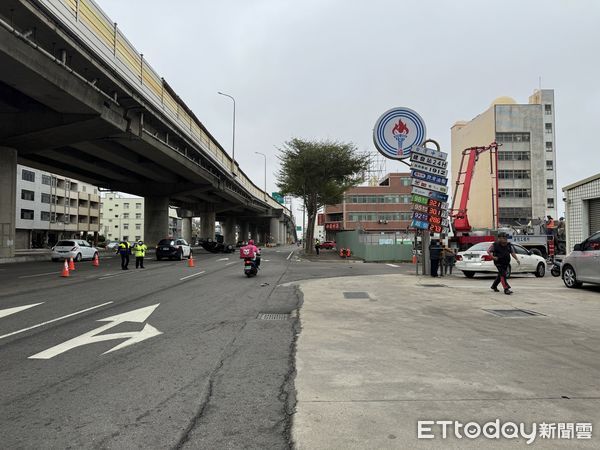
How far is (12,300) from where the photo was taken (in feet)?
35.0

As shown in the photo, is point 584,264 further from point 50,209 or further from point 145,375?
point 50,209

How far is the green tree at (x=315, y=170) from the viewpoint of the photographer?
41.4 metres

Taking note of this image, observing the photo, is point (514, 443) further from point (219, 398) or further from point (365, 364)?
point (219, 398)

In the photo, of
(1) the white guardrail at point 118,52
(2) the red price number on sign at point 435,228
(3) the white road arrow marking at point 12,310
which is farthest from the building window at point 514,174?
(3) the white road arrow marking at point 12,310

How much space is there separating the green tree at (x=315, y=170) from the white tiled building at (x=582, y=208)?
22.7 metres

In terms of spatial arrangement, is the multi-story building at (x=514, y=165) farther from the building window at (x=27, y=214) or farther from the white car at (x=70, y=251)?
the building window at (x=27, y=214)

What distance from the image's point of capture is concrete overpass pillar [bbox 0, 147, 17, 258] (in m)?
24.6

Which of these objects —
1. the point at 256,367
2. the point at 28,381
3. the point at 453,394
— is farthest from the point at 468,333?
the point at 28,381

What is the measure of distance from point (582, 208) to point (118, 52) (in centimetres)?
2190

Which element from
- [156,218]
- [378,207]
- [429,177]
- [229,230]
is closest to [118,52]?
[429,177]

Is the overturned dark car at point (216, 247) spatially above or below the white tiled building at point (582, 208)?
below

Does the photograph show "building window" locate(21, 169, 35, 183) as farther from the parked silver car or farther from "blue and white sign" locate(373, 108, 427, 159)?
the parked silver car

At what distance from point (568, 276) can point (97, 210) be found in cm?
9452

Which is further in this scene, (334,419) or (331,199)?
(331,199)
